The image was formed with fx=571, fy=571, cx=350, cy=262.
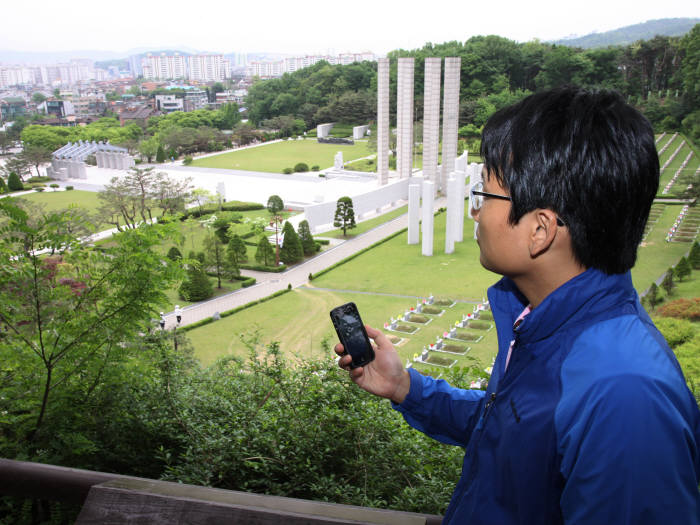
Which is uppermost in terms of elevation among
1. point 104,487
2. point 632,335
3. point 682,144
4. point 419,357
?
point 632,335

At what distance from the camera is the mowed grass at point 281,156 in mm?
24484

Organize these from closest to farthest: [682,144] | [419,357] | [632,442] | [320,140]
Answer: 1. [632,442]
2. [419,357]
3. [682,144]
4. [320,140]

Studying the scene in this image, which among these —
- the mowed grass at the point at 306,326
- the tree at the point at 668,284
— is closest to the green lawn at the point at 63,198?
the mowed grass at the point at 306,326

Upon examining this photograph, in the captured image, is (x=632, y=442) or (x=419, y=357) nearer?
(x=632, y=442)

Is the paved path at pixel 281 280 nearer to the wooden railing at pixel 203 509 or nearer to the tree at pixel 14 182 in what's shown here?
the wooden railing at pixel 203 509

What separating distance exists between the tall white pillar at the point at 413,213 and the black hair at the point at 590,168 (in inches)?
475

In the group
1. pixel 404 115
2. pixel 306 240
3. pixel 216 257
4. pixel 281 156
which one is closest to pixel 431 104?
pixel 404 115

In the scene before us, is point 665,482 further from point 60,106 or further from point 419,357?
point 60,106

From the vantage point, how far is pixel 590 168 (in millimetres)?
684

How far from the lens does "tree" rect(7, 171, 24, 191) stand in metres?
18.9

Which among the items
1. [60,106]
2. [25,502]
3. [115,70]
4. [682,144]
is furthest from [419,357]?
[115,70]

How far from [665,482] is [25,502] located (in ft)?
5.34

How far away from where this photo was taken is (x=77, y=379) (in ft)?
7.89

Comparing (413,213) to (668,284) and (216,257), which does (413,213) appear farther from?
(668,284)
